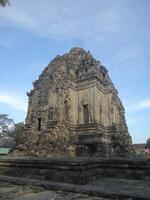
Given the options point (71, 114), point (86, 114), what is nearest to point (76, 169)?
point (71, 114)

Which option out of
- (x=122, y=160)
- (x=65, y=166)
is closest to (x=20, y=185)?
(x=65, y=166)

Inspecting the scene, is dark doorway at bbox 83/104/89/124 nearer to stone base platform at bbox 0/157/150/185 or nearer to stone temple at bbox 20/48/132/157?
stone temple at bbox 20/48/132/157

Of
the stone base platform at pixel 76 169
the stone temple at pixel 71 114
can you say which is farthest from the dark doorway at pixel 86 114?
the stone base platform at pixel 76 169

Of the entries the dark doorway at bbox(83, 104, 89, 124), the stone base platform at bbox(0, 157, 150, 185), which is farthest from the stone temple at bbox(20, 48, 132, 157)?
the stone base platform at bbox(0, 157, 150, 185)

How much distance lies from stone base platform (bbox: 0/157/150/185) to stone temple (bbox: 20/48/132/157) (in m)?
8.05

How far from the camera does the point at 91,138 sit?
59.0ft

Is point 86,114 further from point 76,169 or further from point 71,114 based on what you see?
point 76,169

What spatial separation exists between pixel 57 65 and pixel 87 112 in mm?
5455

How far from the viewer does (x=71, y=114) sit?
19859 mm

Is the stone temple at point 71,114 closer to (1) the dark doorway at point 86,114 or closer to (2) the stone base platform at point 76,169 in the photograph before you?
(1) the dark doorway at point 86,114

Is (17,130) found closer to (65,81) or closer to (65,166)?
(65,81)

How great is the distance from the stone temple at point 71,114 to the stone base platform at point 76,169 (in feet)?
26.4

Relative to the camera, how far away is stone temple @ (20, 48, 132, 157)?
17.1 meters

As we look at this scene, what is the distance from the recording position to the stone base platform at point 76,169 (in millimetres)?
6508
